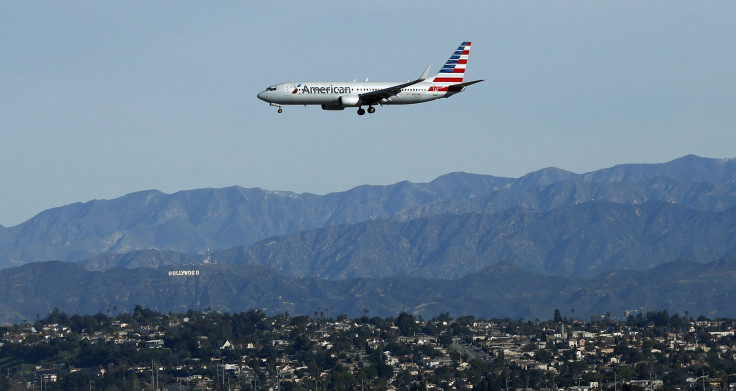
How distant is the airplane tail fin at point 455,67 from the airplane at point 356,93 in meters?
6.06

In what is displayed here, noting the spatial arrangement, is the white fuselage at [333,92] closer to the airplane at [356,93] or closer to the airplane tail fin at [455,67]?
the airplane at [356,93]

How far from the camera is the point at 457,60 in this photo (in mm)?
163500

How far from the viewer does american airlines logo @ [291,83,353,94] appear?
14650 centimetres

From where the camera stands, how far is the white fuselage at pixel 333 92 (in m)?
146

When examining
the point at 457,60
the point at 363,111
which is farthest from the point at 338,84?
the point at 457,60

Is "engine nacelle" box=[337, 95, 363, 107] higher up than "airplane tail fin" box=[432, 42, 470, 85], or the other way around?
"airplane tail fin" box=[432, 42, 470, 85]

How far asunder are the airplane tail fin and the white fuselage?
28.9 feet

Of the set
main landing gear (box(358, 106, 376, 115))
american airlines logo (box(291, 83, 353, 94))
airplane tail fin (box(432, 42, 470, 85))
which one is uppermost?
airplane tail fin (box(432, 42, 470, 85))

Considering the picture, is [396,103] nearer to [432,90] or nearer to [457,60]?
[432,90]

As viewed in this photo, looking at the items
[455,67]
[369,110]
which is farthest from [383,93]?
[455,67]

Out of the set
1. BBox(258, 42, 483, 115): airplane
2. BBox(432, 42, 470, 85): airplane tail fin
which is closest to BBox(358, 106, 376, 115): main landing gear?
BBox(258, 42, 483, 115): airplane

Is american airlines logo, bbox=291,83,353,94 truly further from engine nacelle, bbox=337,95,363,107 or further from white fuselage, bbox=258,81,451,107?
engine nacelle, bbox=337,95,363,107

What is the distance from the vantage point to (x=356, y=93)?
480 feet

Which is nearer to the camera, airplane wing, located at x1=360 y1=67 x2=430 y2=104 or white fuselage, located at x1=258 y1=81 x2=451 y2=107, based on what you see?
airplane wing, located at x1=360 y1=67 x2=430 y2=104
